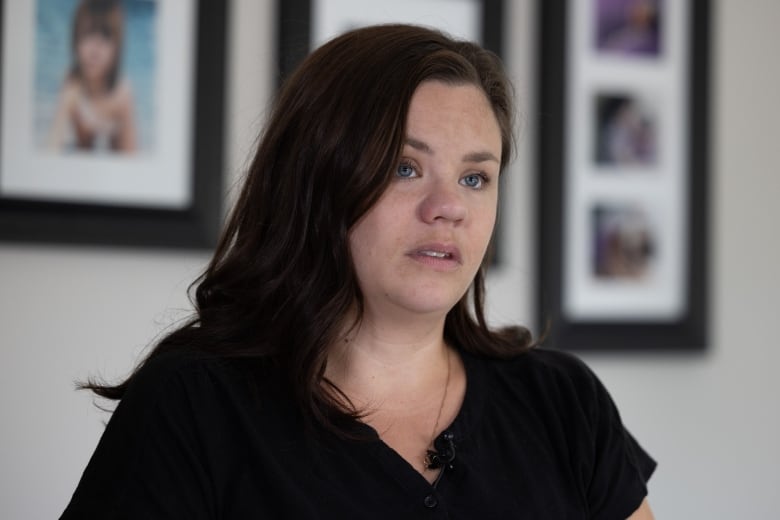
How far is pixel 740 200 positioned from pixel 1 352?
1.76m

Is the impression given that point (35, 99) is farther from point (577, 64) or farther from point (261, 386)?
point (577, 64)

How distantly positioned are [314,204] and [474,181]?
0.24 m

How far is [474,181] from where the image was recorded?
54.6 inches

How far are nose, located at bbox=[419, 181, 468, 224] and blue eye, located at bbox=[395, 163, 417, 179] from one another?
0.11 ft

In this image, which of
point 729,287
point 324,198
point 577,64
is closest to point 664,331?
point 729,287

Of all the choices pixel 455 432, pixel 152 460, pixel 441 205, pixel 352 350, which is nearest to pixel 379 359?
pixel 352 350

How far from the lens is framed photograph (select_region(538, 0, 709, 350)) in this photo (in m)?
2.21

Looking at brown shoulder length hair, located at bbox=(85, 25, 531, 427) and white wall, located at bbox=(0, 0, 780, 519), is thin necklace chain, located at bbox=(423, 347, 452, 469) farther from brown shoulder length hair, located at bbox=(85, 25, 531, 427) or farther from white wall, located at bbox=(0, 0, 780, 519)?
white wall, located at bbox=(0, 0, 780, 519)

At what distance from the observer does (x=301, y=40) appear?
1.98m

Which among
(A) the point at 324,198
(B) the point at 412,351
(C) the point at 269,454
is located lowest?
(C) the point at 269,454

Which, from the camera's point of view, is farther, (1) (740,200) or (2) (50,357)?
(1) (740,200)

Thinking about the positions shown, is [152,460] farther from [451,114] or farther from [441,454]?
[451,114]

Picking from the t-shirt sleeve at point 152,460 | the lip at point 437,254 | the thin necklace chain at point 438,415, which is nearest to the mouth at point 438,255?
the lip at point 437,254

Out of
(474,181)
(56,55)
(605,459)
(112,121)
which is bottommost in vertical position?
(605,459)
